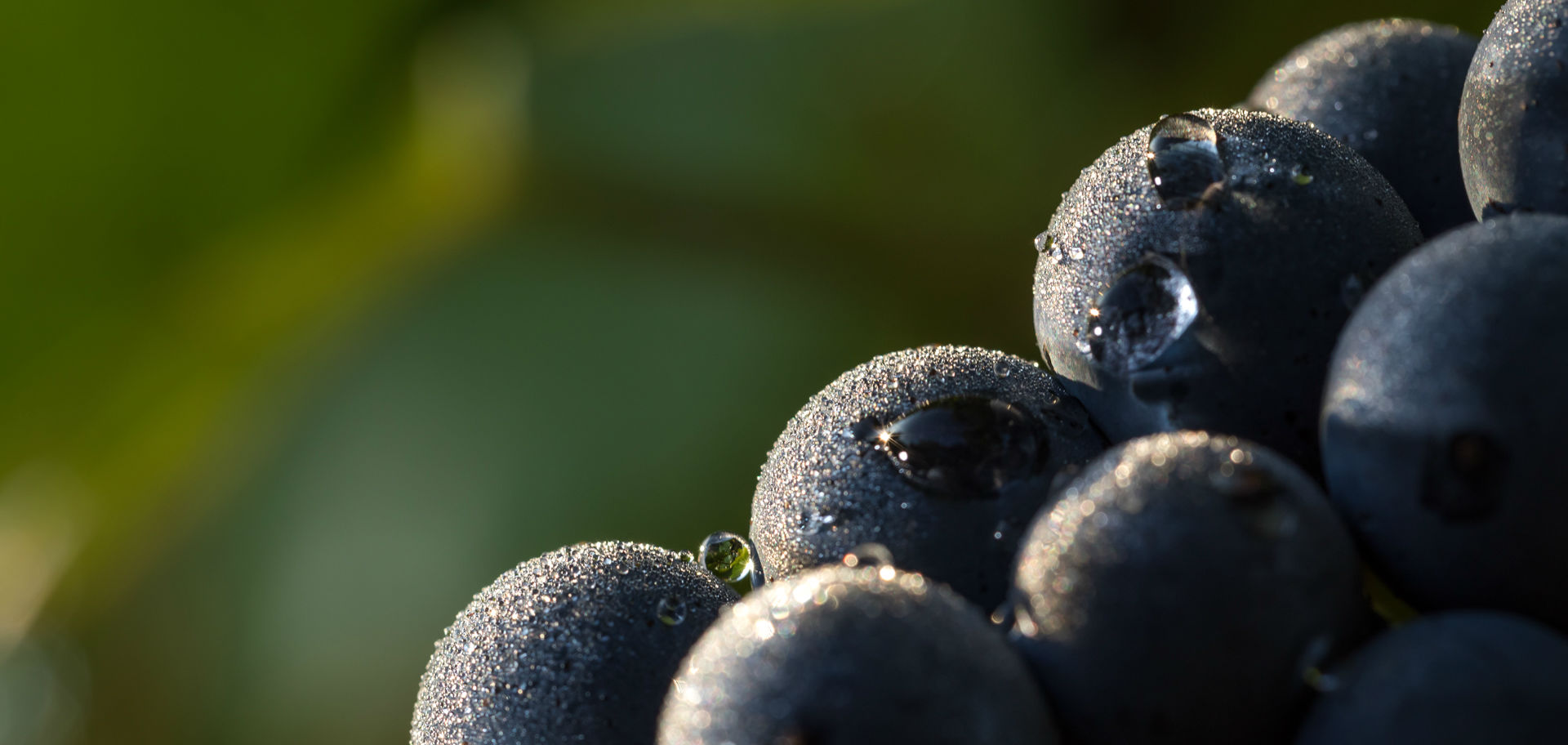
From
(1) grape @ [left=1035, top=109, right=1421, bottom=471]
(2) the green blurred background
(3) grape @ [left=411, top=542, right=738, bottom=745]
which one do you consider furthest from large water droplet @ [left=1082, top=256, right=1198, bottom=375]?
(2) the green blurred background

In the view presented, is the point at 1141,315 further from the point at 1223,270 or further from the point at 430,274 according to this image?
the point at 430,274

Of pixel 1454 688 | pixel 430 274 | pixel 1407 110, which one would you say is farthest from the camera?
pixel 430 274

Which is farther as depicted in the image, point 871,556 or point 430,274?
point 430,274

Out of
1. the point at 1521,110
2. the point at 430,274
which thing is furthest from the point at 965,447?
the point at 430,274

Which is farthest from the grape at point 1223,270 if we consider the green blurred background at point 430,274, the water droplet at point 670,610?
the green blurred background at point 430,274

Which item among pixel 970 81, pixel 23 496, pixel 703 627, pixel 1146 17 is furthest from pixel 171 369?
pixel 703 627

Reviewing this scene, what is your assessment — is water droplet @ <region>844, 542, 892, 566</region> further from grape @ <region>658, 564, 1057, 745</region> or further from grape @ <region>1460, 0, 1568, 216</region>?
grape @ <region>1460, 0, 1568, 216</region>

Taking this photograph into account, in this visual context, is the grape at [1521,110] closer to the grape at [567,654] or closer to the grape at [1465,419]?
the grape at [1465,419]
